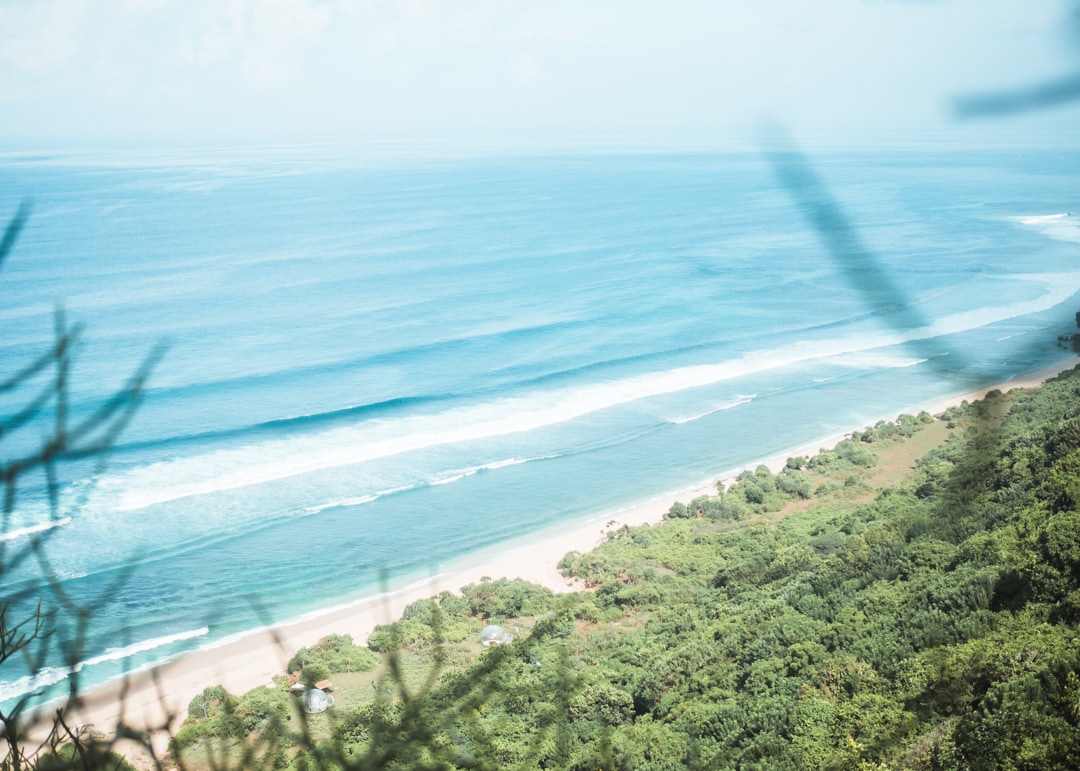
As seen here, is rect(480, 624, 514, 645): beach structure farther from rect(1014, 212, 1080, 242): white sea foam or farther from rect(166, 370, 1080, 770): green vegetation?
rect(1014, 212, 1080, 242): white sea foam

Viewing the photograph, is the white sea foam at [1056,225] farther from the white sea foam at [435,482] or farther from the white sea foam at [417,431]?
the white sea foam at [435,482]

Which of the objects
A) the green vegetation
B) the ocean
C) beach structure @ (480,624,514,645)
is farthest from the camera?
the ocean

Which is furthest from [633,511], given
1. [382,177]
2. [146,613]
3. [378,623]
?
[382,177]

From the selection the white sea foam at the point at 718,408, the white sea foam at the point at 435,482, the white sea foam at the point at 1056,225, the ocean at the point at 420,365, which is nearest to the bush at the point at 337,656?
the ocean at the point at 420,365

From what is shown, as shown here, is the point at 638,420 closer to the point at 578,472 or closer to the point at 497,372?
the point at 578,472

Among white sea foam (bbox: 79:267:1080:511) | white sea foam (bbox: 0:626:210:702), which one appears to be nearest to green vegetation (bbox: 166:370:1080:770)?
white sea foam (bbox: 0:626:210:702)

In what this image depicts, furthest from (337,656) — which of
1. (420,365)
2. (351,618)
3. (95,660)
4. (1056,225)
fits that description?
(1056,225)

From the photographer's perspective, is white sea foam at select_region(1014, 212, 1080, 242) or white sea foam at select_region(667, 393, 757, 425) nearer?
white sea foam at select_region(667, 393, 757, 425)
